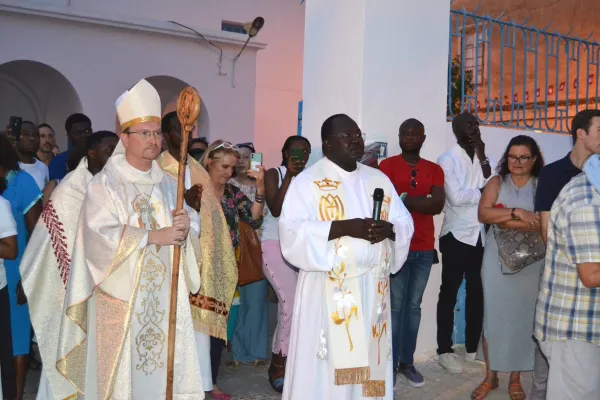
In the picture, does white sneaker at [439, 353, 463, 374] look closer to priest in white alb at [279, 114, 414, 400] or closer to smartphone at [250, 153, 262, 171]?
priest in white alb at [279, 114, 414, 400]

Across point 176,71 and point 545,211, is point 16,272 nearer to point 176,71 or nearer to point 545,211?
point 545,211

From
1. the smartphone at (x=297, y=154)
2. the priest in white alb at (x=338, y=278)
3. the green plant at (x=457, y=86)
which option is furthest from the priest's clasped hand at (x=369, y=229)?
the green plant at (x=457, y=86)

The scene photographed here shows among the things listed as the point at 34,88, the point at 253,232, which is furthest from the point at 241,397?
the point at 34,88

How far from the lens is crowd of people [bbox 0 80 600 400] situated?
381cm

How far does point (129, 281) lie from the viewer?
4.07 m

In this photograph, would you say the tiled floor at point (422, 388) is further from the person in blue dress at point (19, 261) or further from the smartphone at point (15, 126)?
the smartphone at point (15, 126)

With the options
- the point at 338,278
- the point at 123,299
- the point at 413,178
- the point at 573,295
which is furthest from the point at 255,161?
the point at 573,295

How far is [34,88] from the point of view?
12211 millimetres

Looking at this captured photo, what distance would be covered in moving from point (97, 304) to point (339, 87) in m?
3.21

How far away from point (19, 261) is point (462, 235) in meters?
3.77

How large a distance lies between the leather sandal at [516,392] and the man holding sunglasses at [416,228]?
2.40 feet

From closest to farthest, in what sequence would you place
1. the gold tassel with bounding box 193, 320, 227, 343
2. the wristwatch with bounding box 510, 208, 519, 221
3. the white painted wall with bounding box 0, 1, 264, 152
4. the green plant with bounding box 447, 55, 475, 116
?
the gold tassel with bounding box 193, 320, 227, 343, the wristwatch with bounding box 510, 208, 519, 221, the green plant with bounding box 447, 55, 475, 116, the white painted wall with bounding box 0, 1, 264, 152

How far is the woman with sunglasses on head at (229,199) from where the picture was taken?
5352mm

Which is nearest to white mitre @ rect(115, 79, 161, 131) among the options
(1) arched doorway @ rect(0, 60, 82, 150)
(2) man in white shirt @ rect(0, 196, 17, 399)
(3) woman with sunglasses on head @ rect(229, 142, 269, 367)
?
(2) man in white shirt @ rect(0, 196, 17, 399)
